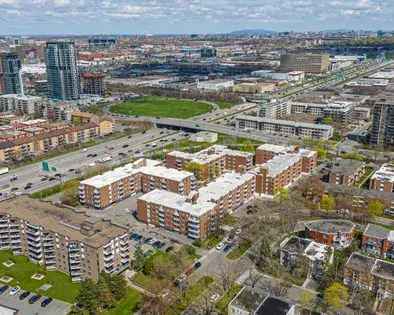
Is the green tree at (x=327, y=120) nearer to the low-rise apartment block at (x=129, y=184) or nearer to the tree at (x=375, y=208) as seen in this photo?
the tree at (x=375, y=208)

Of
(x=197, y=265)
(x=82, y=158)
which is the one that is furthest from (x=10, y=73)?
(x=197, y=265)

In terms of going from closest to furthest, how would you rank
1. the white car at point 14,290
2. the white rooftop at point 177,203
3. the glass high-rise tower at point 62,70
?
the white car at point 14,290 < the white rooftop at point 177,203 < the glass high-rise tower at point 62,70

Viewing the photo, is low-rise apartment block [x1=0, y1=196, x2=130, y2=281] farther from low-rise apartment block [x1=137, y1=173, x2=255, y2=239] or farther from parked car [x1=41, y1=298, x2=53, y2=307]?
low-rise apartment block [x1=137, y1=173, x2=255, y2=239]

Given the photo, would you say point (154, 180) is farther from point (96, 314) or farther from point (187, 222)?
point (96, 314)

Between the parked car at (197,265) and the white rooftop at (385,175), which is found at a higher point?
the white rooftop at (385,175)

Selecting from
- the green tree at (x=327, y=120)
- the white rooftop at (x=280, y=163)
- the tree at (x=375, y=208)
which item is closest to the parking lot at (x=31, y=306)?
the white rooftop at (x=280, y=163)

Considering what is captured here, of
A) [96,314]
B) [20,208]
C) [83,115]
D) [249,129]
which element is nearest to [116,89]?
[83,115]

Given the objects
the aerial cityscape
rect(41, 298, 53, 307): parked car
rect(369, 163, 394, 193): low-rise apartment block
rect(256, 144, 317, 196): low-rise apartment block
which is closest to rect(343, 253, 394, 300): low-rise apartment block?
the aerial cityscape
